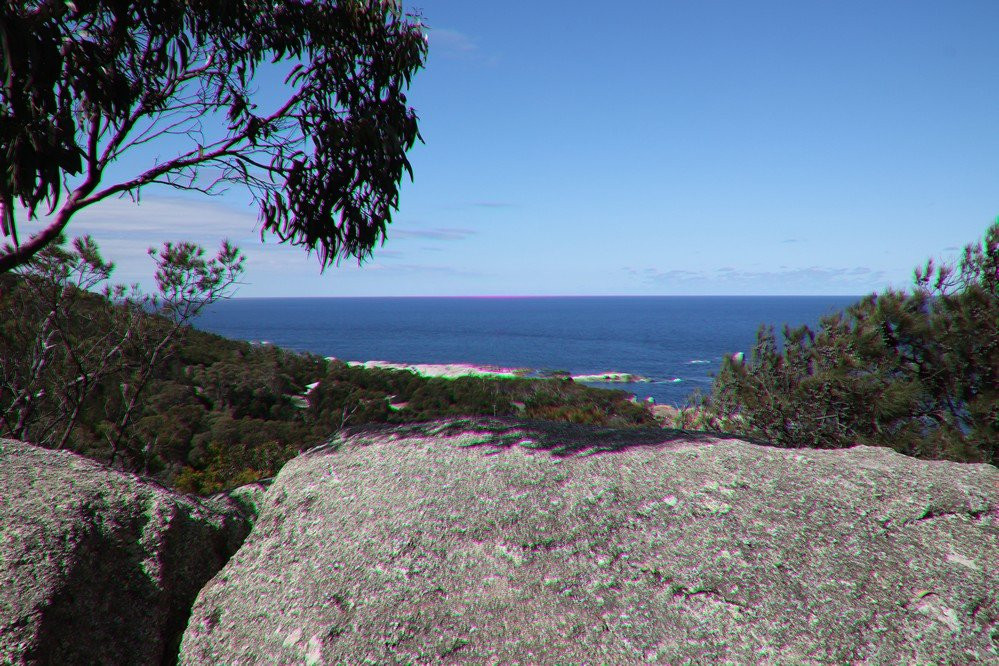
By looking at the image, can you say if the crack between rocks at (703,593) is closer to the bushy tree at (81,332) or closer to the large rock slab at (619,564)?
the large rock slab at (619,564)

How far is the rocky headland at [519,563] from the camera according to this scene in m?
4.07

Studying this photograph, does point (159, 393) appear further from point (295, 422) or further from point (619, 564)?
point (619, 564)

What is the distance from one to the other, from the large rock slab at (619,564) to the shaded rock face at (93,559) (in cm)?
34

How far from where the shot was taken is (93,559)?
468 cm

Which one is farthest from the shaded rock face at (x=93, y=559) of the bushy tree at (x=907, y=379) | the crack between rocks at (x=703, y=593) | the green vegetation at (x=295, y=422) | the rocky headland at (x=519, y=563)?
the bushy tree at (x=907, y=379)

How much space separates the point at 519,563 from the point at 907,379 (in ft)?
28.7

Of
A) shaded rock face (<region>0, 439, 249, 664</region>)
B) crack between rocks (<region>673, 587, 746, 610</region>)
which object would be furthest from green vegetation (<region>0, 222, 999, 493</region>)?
crack between rocks (<region>673, 587, 746, 610</region>)

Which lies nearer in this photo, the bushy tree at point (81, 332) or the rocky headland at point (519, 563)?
the rocky headland at point (519, 563)

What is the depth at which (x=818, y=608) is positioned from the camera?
4.17 metres

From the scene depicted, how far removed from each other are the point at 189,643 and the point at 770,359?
38.8 feet

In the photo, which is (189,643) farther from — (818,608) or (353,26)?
(353,26)

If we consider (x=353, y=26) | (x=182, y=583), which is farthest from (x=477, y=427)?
(x=353, y=26)

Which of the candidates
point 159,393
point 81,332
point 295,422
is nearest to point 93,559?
point 81,332

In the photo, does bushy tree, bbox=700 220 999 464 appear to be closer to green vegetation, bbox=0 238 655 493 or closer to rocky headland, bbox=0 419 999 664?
rocky headland, bbox=0 419 999 664
